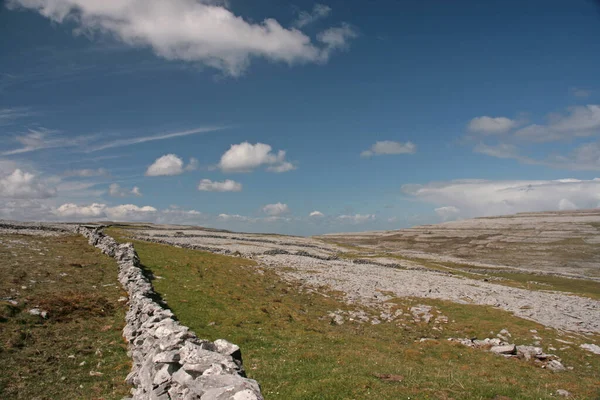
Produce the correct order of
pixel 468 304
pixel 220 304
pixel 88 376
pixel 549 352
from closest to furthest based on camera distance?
pixel 88 376, pixel 549 352, pixel 220 304, pixel 468 304

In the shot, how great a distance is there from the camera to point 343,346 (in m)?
25.1

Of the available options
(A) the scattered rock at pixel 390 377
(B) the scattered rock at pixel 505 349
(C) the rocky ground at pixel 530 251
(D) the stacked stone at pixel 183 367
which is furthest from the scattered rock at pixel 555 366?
(C) the rocky ground at pixel 530 251

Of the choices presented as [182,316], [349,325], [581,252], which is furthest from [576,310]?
[581,252]

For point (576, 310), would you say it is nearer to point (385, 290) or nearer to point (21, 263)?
point (385, 290)

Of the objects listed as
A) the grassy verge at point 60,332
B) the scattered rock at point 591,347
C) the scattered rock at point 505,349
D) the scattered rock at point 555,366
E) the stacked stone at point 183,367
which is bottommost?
the scattered rock at point 591,347

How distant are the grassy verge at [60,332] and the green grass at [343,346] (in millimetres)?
5687

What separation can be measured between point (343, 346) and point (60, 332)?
1848cm

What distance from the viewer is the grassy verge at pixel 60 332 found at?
16203 millimetres

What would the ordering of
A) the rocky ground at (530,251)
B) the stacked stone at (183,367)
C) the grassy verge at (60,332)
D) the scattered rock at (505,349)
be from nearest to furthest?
1. the stacked stone at (183,367)
2. the grassy verge at (60,332)
3. the scattered rock at (505,349)
4. the rocky ground at (530,251)

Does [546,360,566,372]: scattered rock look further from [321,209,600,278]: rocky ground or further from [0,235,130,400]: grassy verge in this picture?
[321,209,600,278]: rocky ground

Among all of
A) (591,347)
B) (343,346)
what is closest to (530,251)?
(591,347)

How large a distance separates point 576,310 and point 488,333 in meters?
22.9

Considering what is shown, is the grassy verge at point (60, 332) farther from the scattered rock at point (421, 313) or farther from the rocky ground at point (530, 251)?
the rocky ground at point (530, 251)

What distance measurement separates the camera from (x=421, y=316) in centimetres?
3869
